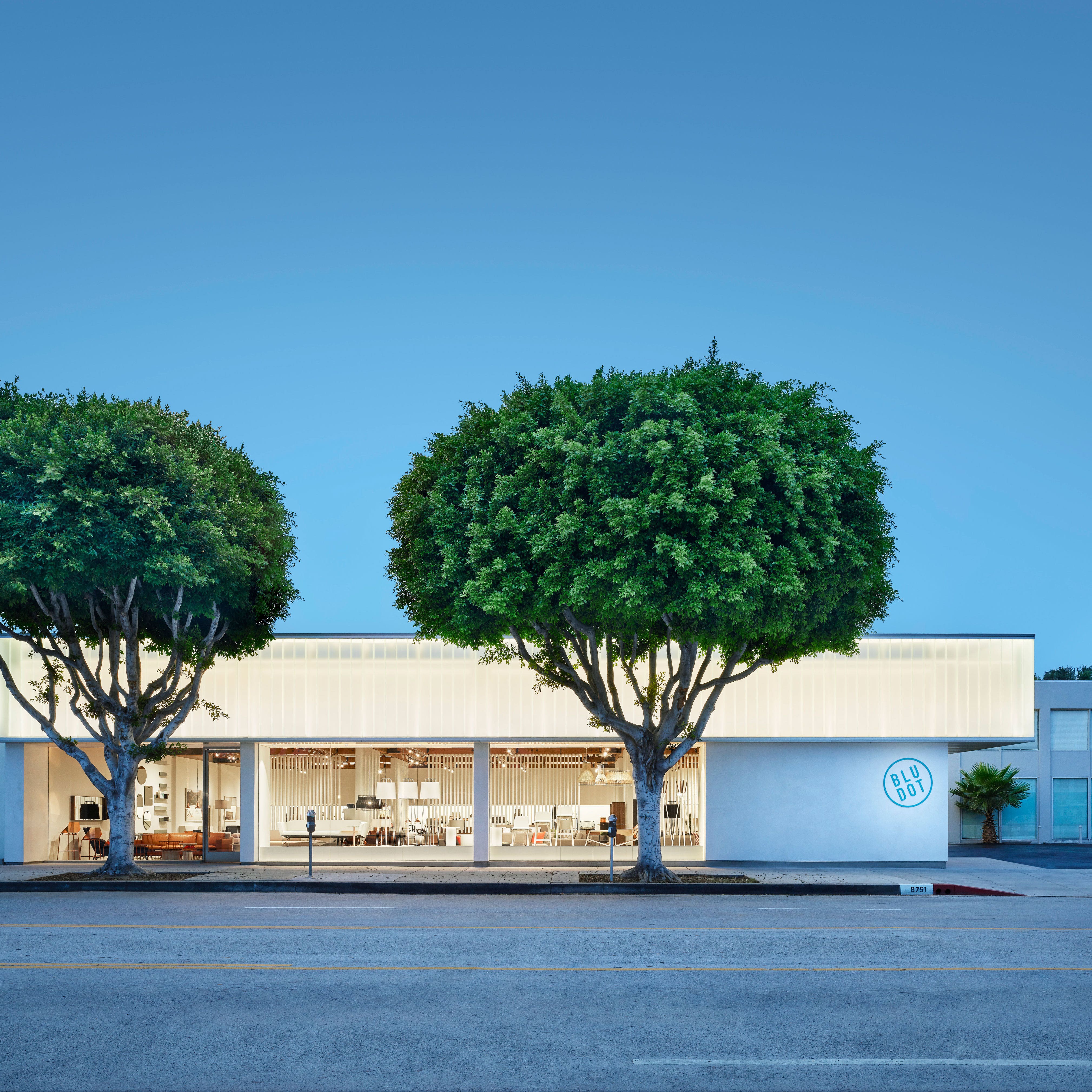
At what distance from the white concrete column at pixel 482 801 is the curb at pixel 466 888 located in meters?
5.10

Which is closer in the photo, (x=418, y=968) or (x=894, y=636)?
(x=418, y=968)

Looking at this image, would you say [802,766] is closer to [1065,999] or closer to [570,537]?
[570,537]

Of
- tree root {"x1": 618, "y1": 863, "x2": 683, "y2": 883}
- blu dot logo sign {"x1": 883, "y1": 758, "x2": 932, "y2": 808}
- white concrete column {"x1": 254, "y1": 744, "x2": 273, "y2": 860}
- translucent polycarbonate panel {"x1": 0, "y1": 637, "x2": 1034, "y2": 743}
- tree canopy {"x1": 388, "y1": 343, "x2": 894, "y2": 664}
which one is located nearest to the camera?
tree canopy {"x1": 388, "y1": 343, "x2": 894, "y2": 664}

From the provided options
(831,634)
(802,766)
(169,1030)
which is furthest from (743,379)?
(169,1030)

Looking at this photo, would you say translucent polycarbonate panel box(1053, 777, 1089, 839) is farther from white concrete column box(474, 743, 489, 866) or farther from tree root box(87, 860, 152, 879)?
tree root box(87, 860, 152, 879)

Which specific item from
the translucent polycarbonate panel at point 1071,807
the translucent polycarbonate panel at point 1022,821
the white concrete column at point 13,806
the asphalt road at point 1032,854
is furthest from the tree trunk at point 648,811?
the translucent polycarbonate panel at point 1071,807

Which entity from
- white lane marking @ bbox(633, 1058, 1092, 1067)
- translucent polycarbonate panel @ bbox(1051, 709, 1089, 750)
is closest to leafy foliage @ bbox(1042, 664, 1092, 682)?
translucent polycarbonate panel @ bbox(1051, 709, 1089, 750)

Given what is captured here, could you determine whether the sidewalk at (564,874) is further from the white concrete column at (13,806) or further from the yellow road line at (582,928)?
the yellow road line at (582,928)

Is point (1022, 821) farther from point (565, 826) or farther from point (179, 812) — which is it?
point (179, 812)

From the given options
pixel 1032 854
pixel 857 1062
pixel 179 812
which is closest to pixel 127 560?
pixel 179 812

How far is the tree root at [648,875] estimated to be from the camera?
22219mm

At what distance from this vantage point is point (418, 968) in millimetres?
12016

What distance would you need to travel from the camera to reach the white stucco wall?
26969 millimetres

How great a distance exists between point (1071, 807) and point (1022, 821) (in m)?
2.03
